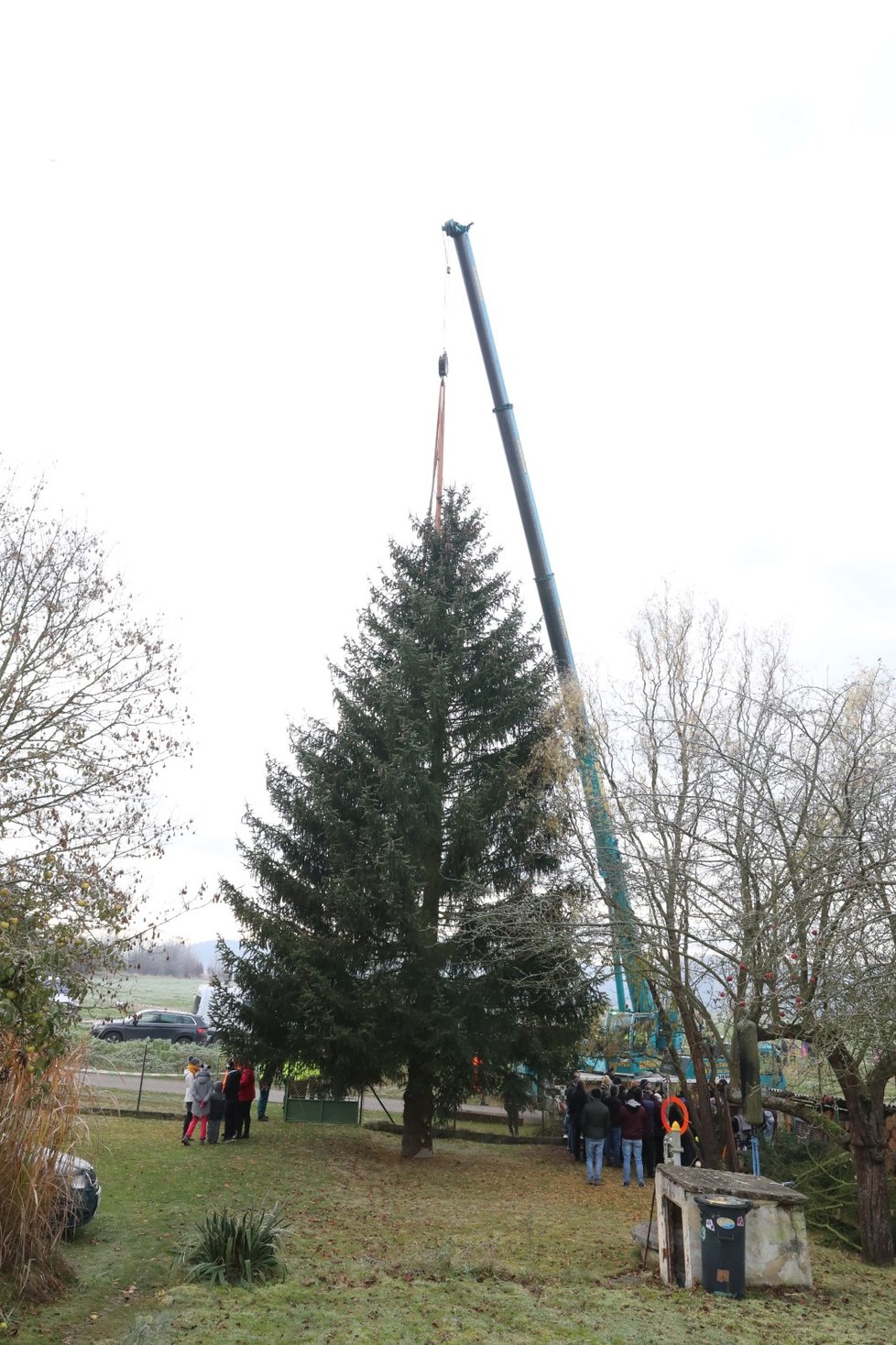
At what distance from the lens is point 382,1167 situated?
15.9 meters

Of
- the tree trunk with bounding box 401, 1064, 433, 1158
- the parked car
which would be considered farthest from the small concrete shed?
the parked car

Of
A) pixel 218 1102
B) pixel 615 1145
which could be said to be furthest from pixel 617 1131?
pixel 218 1102

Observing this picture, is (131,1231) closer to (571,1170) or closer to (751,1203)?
(751,1203)

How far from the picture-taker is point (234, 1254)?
8.68m

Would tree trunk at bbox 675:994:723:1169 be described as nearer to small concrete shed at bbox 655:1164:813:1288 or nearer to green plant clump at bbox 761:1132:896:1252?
green plant clump at bbox 761:1132:896:1252

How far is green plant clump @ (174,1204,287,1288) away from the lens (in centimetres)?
844

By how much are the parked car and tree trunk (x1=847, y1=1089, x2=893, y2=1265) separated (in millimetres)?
24071

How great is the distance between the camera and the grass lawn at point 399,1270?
297 inches

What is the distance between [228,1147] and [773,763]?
10785 mm

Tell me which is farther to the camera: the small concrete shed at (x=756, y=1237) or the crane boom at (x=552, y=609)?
the crane boom at (x=552, y=609)

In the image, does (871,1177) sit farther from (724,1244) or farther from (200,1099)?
(200,1099)

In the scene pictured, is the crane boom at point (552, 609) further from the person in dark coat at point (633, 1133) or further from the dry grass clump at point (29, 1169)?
the dry grass clump at point (29, 1169)

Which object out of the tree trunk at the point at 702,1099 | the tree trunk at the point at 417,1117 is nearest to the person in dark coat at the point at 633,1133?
the tree trunk at the point at 702,1099

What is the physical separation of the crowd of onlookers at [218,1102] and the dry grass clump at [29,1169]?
24.4ft
